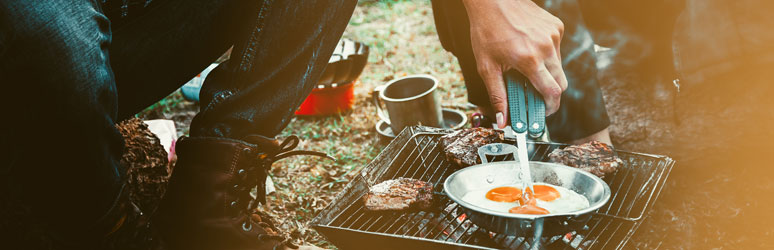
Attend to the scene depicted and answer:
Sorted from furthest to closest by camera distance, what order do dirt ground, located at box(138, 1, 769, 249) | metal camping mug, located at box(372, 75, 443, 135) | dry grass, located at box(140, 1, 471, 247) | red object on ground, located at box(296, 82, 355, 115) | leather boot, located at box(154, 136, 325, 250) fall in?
red object on ground, located at box(296, 82, 355, 115)
metal camping mug, located at box(372, 75, 443, 135)
dry grass, located at box(140, 1, 471, 247)
dirt ground, located at box(138, 1, 769, 249)
leather boot, located at box(154, 136, 325, 250)

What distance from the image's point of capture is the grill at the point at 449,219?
197 cm

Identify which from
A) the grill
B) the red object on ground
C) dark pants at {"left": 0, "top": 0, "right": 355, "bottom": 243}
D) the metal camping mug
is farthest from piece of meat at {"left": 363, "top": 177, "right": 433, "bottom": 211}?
the red object on ground

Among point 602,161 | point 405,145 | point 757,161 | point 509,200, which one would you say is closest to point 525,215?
point 509,200

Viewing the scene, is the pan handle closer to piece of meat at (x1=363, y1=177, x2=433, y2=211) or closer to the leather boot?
piece of meat at (x1=363, y1=177, x2=433, y2=211)

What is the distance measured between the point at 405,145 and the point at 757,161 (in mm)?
1641

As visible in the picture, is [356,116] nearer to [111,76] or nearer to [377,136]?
[377,136]

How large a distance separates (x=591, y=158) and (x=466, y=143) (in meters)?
0.48

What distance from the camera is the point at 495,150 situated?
2.45 m

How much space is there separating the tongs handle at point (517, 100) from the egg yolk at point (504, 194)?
0.22 m

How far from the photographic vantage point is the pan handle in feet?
7.89

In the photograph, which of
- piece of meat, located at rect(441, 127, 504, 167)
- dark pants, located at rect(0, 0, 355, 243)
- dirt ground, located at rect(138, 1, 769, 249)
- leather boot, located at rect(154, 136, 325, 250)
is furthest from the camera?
dirt ground, located at rect(138, 1, 769, 249)

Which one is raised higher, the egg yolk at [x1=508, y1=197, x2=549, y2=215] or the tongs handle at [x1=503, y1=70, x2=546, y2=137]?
the tongs handle at [x1=503, y1=70, x2=546, y2=137]

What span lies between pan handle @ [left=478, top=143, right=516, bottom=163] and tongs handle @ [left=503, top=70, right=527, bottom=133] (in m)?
0.35

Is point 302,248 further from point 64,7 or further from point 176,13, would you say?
point 64,7
